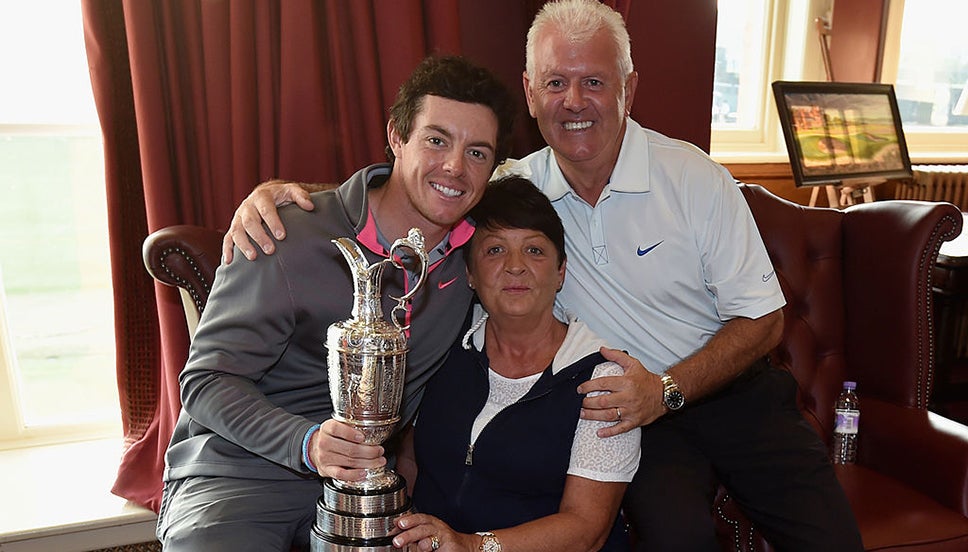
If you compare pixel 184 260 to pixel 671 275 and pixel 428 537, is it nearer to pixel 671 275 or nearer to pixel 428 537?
pixel 428 537

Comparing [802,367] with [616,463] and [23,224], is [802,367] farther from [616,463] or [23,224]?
[23,224]

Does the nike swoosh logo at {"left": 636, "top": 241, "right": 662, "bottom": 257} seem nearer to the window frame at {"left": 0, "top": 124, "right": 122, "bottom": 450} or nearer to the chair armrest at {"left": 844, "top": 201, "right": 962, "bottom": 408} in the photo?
the chair armrest at {"left": 844, "top": 201, "right": 962, "bottom": 408}

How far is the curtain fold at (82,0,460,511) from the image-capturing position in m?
2.06

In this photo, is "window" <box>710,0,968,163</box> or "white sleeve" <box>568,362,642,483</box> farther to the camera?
"window" <box>710,0,968,163</box>

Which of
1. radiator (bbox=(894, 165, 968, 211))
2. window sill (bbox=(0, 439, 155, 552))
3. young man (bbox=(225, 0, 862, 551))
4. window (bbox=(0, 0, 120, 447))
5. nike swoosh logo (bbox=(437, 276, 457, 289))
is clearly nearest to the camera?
nike swoosh logo (bbox=(437, 276, 457, 289))

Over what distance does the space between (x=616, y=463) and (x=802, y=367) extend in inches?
39.1

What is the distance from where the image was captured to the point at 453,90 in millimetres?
1521

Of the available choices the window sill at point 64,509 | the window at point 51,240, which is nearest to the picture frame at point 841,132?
the window at point 51,240

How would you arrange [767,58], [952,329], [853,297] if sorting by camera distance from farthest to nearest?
[767,58], [952,329], [853,297]

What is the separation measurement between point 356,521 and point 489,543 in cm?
30

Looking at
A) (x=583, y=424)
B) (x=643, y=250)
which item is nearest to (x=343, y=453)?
(x=583, y=424)

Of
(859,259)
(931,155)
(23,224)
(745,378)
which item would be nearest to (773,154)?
(931,155)

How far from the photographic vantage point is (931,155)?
13.8ft

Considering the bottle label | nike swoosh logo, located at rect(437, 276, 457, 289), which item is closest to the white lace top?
nike swoosh logo, located at rect(437, 276, 457, 289)
